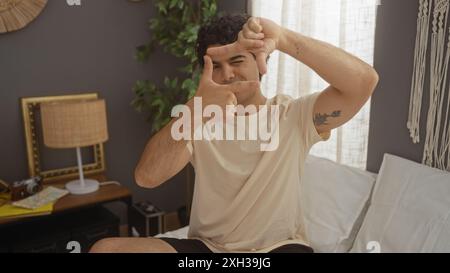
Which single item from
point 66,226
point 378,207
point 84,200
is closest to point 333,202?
point 378,207

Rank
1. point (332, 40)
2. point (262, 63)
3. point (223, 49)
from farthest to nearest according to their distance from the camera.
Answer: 1. point (332, 40)
2. point (223, 49)
3. point (262, 63)

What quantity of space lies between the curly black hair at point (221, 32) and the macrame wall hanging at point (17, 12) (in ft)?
3.12

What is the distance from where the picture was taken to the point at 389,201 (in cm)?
126

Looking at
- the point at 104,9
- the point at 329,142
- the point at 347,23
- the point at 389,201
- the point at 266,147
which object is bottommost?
the point at 389,201

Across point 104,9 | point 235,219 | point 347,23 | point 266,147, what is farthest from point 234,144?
point 104,9

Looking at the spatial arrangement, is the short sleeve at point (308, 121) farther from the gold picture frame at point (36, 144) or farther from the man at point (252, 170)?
the gold picture frame at point (36, 144)

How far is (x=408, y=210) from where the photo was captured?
1.19 meters

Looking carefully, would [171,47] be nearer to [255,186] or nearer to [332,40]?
[332,40]

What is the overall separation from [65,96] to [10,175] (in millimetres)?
482

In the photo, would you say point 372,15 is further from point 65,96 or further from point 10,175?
point 10,175

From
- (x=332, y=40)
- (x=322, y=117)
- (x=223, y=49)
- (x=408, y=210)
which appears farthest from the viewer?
(x=332, y=40)

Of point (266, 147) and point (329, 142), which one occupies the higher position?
point (266, 147)

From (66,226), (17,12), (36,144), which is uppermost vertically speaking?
(17,12)

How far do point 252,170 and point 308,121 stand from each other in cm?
21
